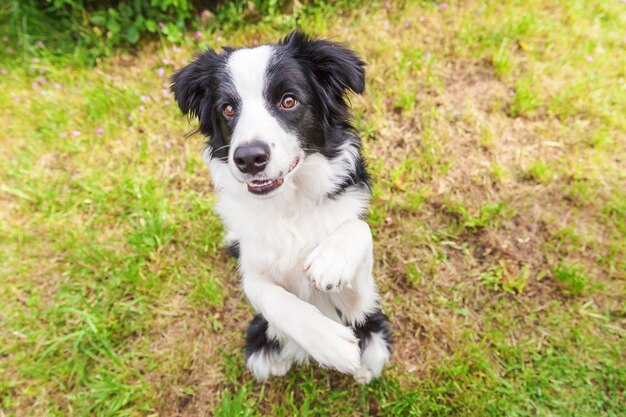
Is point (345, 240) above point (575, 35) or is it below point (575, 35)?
below

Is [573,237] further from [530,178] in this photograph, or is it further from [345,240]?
[345,240]

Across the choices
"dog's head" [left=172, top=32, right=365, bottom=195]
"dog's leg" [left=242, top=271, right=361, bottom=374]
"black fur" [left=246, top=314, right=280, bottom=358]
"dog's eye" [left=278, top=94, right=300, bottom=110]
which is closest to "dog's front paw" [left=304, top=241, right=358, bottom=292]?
"dog's leg" [left=242, top=271, right=361, bottom=374]

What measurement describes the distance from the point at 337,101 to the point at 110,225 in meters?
2.32

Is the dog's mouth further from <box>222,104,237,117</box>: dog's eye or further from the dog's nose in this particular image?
<box>222,104,237,117</box>: dog's eye

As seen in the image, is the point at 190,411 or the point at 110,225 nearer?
the point at 190,411

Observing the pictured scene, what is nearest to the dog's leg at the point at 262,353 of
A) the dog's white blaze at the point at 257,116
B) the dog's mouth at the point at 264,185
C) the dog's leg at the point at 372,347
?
the dog's leg at the point at 372,347

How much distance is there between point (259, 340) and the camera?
2590mm

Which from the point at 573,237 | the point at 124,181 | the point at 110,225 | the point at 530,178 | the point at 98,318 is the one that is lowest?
the point at 98,318

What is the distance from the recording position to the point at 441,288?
2.92 m

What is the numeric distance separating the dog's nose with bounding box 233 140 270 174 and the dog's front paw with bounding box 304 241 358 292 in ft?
1.51

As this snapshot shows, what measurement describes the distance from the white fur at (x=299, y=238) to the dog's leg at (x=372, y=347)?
0.10ft

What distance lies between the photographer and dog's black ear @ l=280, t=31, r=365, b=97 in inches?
81.0

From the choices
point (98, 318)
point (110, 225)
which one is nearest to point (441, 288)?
point (98, 318)

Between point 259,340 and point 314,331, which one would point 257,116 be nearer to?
point 314,331
